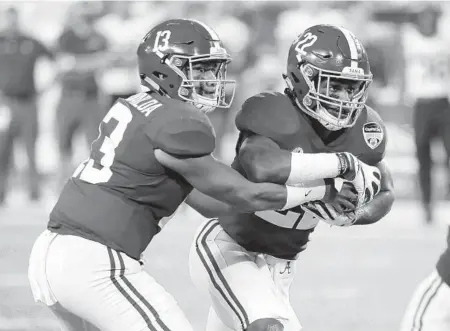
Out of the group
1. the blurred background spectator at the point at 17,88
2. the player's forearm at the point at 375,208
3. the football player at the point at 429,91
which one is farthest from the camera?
the blurred background spectator at the point at 17,88

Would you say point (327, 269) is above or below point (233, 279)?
below

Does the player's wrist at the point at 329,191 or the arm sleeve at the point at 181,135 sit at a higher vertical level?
the arm sleeve at the point at 181,135

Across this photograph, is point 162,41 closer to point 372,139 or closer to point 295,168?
point 295,168

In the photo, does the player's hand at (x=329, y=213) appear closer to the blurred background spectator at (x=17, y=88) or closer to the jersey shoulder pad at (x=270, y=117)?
the jersey shoulder pad at (x=270, y=117)

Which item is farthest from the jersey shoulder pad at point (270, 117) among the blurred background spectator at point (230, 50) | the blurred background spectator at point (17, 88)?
the blurred background spectator at point (17, 88)

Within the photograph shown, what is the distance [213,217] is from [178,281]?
7.90 feet

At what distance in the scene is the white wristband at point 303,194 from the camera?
124 inches

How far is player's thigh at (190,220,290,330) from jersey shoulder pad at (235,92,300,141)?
0.47 m

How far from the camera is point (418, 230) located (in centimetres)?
823

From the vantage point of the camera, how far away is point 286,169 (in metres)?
3.17

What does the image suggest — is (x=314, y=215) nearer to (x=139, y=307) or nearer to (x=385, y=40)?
(x=139, y=307)

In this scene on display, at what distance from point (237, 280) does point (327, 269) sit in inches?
127

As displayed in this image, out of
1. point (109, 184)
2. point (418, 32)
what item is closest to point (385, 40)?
point (418, 32)

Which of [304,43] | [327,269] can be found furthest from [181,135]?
[327,269]
